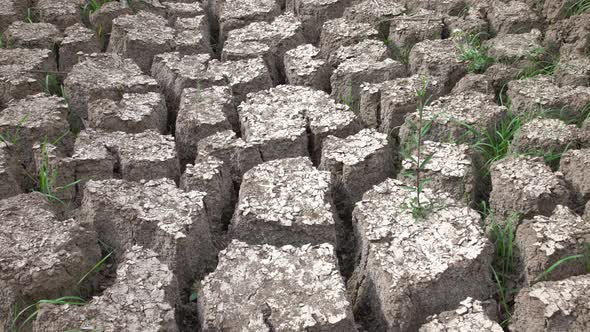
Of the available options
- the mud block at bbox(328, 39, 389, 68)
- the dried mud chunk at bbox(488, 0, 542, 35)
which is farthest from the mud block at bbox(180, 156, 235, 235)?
the dried mud chunk at bbox(488, 0, 542, 35)

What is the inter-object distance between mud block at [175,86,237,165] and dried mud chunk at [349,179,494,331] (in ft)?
2.79

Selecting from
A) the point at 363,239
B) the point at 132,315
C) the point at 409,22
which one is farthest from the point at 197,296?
the point at 409,22

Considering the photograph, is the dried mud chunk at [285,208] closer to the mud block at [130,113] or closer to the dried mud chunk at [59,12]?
the mud block at [130,113]

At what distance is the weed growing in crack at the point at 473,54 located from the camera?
10.3 feet

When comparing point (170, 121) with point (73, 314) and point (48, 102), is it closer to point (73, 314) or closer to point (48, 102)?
point (48, 102)

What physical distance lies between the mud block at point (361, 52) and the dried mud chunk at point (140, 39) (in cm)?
90

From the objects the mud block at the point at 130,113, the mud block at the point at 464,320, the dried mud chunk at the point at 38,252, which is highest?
the mud block at the point at 130,113

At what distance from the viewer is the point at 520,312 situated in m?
2.08

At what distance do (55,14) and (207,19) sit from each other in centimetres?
86

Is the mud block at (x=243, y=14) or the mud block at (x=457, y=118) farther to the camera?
the mud block at (x=243, y=14)

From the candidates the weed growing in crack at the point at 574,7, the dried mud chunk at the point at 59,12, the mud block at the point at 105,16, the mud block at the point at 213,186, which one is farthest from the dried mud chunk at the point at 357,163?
the dried mud chunk at the point at 59,12

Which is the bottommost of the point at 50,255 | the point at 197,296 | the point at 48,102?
the point at 197,296

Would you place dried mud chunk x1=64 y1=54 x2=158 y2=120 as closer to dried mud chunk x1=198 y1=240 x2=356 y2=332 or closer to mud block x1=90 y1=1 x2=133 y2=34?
mud block x1=90 y1=1 x2=133 y2=34

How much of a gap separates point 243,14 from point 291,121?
1.10m
